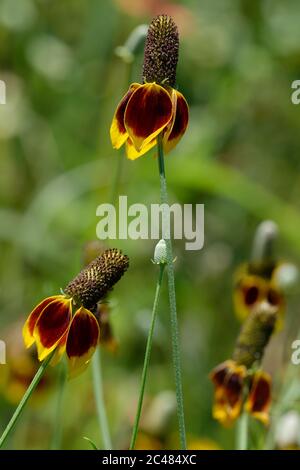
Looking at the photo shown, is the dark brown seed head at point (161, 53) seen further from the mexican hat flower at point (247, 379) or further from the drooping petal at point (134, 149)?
the mexican hat flower at point (247, 379)

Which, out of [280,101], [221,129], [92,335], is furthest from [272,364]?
[92,335]

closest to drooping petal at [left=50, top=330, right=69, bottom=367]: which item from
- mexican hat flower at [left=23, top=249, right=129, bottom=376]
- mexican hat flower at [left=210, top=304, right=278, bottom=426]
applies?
mexican hat flower at [left=23, top=249, right=129, bottom=376]

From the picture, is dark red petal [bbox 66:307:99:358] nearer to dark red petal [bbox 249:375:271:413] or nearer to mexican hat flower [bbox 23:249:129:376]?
mexican hat flower [bbox 23:249:129:376]

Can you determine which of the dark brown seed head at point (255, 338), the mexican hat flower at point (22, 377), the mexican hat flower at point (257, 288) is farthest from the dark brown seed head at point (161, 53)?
the mexican hat flower at point (22, 377)

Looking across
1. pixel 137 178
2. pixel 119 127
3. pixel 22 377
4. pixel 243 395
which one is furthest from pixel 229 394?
pixel 137 178

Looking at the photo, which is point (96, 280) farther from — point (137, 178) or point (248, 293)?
point (137, 178)
